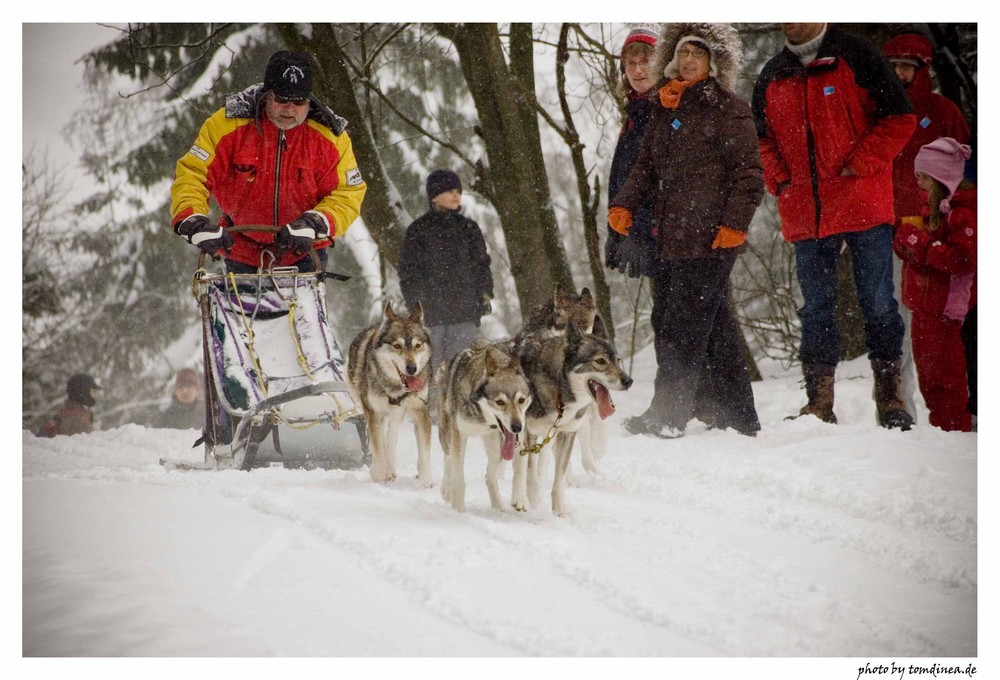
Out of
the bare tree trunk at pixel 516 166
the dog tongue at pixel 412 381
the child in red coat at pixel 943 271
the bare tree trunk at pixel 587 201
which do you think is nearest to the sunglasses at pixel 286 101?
the bare tree trunk at pixel 516 166

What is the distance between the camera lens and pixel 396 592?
2.54m

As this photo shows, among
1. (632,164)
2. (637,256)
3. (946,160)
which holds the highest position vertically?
(632,164)

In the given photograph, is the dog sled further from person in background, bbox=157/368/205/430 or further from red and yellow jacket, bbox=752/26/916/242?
red and yellow jacket, bbox=752/26/916/242

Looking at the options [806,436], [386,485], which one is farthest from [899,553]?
[386,485]

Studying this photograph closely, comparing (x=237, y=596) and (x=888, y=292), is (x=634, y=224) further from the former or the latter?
(x=237, y=596)

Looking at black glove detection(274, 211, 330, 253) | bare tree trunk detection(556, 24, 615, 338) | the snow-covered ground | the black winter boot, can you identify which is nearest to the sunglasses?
black glove detection(274, 211, 330, 253)

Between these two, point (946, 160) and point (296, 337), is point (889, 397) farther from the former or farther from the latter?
point (296, 337)

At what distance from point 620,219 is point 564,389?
108 cm

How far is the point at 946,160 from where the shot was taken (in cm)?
356

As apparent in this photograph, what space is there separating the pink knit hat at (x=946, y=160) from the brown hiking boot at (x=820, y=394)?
899mm

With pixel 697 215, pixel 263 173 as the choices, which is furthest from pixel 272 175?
pixel 697 215

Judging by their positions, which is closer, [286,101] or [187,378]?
[286,101]

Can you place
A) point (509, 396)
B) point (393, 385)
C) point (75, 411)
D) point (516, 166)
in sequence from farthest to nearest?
1. point (516, 166)
2. point (393, 385)
3. point (75, 411)
4. point (509, 396)

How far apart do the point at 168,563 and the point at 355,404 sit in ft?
3.71
